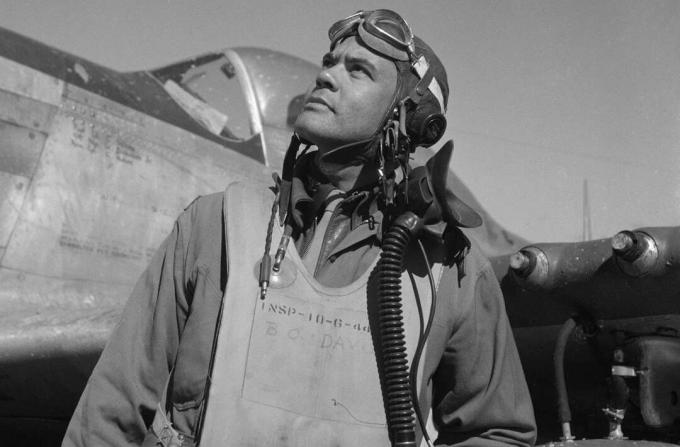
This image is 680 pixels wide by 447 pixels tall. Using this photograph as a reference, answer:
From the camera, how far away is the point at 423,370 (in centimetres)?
168

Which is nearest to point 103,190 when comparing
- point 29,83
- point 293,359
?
point 29,83

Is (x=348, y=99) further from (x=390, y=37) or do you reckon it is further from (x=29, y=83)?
(x=29, y=83)

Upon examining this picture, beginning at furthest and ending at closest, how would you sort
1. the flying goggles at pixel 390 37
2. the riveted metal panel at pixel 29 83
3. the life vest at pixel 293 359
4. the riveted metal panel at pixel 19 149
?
the riveted metal panel at pixel 29 83
the riveted metal panel at pixel 19 149
the flying goggles at pixel 390 37
the life vest at pixel 293 359

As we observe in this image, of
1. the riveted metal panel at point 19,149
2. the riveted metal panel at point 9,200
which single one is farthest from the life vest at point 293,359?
the riveted metal panel at point 19,149

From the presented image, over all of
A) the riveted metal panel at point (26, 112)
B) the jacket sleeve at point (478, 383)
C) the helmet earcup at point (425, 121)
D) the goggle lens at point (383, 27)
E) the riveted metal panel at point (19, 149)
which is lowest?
the jacket sleeve at point (478, 383)

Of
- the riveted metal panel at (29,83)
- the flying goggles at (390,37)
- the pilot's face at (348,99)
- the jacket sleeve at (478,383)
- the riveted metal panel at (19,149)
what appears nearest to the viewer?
the jacket sleeve at (478,383)

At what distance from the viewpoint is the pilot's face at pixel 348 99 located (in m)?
1.87

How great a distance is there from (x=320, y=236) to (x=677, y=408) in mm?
1789

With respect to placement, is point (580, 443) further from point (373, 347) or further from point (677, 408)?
point (373, 347)

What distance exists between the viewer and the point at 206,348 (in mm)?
1631

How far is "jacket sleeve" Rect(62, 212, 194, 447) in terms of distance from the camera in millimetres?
1589

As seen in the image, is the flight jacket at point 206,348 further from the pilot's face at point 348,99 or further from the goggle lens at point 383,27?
the goggle lens at point 383,27

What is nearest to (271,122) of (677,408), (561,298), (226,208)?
(561,298)

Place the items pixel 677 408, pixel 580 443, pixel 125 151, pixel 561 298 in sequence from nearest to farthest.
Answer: pixel 580 443 → pixel 677 408 → pixel 561 298 → pixel 125 151
